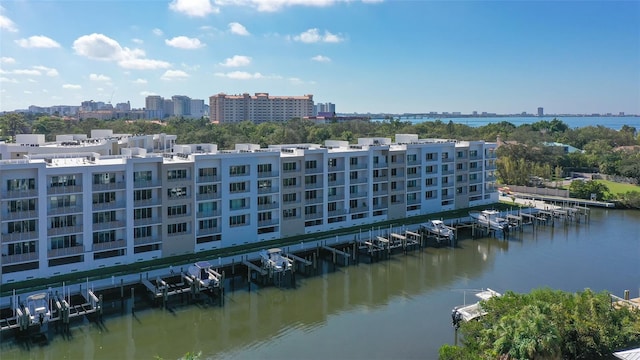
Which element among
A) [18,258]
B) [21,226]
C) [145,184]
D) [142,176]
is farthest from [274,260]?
[21,226]

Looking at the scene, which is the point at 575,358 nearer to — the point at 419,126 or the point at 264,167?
the point at 264,167

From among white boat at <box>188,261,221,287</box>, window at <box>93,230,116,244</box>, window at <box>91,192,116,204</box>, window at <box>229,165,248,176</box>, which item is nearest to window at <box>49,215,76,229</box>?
window at <box>93,230,116,244</box>

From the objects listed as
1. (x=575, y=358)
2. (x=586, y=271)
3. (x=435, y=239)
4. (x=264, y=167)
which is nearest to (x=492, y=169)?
(x=435, y=239)

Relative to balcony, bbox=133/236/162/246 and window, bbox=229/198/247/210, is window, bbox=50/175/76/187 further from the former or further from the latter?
window, bbox=229/198/247/210

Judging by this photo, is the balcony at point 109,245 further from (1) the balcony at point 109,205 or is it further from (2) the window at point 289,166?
(2) the window at point 289,166

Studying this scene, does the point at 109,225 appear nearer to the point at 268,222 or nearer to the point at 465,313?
the point at 268,222

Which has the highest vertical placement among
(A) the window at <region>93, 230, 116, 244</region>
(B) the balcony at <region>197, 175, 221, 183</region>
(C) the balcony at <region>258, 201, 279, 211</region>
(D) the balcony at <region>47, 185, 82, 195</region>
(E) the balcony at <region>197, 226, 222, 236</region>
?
(B) the balcony at <region>197, 175, 221, 183</region>
